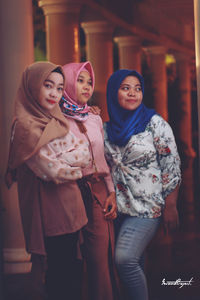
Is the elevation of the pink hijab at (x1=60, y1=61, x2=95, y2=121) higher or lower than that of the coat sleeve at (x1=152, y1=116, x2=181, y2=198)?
higher

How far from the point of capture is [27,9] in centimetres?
602

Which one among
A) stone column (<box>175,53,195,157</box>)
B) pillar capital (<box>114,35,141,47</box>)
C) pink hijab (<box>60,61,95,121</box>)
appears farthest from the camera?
stone column (<box>175,53,195,157</box>)

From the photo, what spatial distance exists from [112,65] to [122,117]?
9.92 m

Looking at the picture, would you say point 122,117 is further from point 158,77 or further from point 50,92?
point 158,77

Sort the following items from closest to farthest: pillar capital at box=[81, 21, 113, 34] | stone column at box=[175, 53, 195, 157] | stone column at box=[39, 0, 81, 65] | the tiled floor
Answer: the tiled floor, stone column at box=[39, 0, 81, 65], pillar capital at box=[81, 21, 113, 34], stone column at box=[175, 53, 195, 157]

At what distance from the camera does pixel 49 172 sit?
3902mm

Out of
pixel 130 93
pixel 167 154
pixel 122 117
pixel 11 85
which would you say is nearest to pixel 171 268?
pixel 167 154

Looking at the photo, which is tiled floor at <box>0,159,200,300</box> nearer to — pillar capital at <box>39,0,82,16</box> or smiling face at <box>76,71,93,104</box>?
smiling face at <box>76,71,93,104</box>

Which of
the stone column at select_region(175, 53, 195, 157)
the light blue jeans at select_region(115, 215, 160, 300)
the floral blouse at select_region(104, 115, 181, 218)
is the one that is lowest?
the stone column at select_region(175, 53, 195, 157)

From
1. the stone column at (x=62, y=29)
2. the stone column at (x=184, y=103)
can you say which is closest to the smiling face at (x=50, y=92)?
the stone column at (x=62, y=29)

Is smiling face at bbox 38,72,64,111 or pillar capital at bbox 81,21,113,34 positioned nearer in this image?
smiling face at bbox 38,72,64,111

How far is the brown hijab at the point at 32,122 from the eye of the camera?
390 centimetres

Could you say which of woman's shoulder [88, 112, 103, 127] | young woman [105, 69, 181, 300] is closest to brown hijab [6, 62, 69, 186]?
woman's shoulder [88, 112, 103, 127]

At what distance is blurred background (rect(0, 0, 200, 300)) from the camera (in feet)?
19.0
